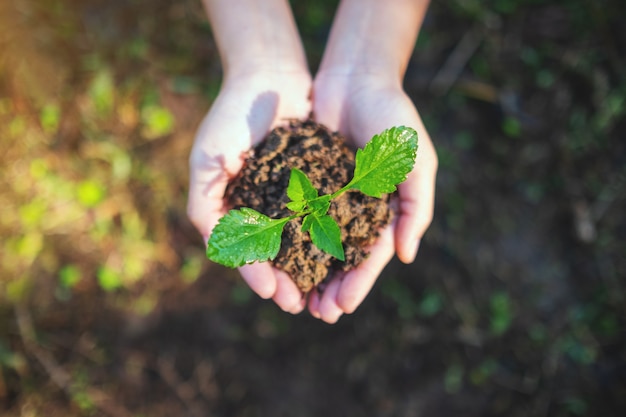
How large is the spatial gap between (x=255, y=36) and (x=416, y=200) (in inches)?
39.2

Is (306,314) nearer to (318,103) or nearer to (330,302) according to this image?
(330,302)

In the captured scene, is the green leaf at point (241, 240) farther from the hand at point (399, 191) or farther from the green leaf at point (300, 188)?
the hand at point (399, 191)

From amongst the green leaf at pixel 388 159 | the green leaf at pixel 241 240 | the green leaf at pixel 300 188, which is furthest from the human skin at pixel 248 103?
the green leaf at pixel 388 159

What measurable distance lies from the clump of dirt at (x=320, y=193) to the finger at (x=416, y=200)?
70 millimetres

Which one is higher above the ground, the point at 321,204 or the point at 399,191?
the point at 321,204

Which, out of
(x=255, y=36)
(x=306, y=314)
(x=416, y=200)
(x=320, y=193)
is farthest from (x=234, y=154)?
(x=306, y=314)

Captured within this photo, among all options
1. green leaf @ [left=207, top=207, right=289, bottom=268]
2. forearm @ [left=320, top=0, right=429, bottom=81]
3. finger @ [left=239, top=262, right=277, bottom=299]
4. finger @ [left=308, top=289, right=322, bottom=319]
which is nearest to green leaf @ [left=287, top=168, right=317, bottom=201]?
green leaf @ [left=207, top=207, right=289, bottom=268]

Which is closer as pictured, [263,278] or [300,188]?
[300,188]

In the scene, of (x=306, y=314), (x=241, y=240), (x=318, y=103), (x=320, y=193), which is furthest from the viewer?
(x=306, y=314)

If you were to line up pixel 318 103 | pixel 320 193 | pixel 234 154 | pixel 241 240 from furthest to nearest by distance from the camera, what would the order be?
pixel 318 103 → pixel 234 154 → pixel 320 193 → pixel 241 240

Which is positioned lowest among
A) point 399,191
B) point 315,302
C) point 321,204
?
point 315,302

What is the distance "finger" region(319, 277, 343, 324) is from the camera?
1.97 meters

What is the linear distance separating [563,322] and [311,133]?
1851 millimetres

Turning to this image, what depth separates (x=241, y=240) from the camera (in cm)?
168
